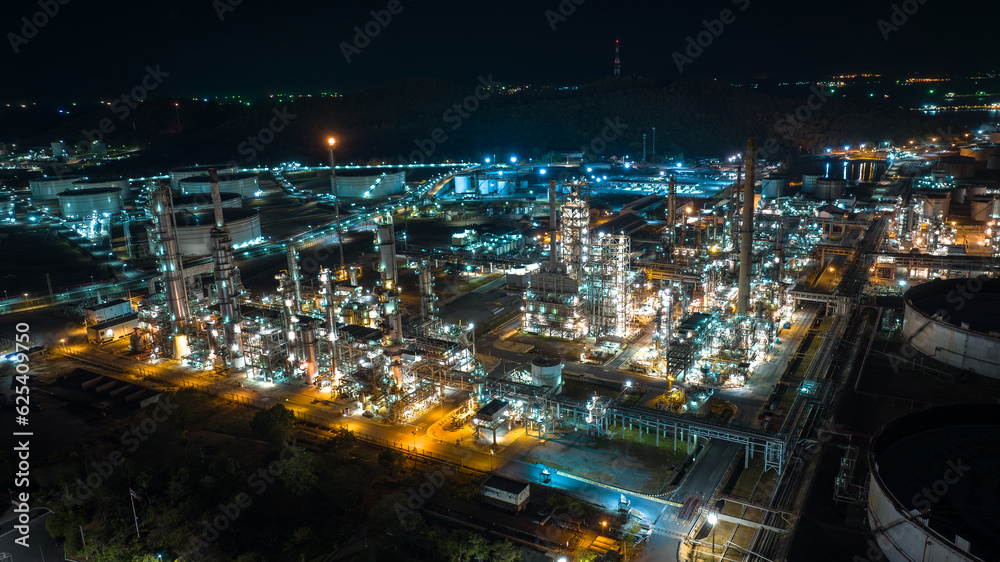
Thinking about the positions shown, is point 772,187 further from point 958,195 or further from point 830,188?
point 958,195

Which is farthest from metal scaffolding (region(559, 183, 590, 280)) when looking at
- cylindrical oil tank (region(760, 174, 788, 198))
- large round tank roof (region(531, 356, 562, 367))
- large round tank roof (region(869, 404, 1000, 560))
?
cylindrical oil tank (region(760, 174, 788, 198))

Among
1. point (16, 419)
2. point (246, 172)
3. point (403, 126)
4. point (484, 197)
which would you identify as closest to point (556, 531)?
point (16, 419)

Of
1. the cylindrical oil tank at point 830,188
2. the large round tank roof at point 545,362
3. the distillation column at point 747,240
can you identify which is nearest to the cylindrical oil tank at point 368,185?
the cylindrical oil tank at point 830,188

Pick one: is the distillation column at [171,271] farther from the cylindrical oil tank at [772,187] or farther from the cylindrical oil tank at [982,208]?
the cylindrical oil tank at [772,187]

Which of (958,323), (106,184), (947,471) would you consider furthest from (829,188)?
(106,184)

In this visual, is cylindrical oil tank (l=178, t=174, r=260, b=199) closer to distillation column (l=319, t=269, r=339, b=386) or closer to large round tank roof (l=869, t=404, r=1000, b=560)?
distillation column (l=319, t=269, r=339, b=386)
